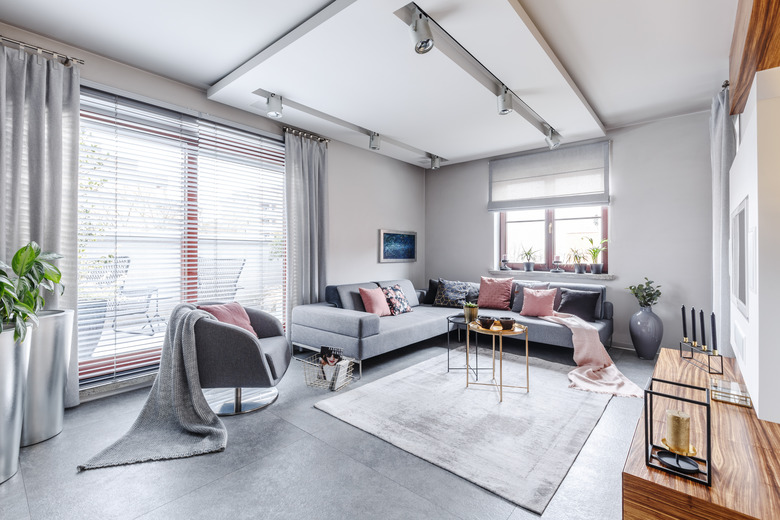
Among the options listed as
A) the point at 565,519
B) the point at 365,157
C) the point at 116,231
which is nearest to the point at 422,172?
the point at 365,157

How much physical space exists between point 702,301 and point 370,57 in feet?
13.7

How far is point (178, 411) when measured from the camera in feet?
7.63

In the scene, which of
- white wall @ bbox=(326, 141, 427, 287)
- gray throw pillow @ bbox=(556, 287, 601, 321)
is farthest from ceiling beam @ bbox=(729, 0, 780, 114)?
white wall @ bbox=(326, 141, 427, 287)

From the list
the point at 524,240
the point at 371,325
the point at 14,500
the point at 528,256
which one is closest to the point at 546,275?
the point at 528,256

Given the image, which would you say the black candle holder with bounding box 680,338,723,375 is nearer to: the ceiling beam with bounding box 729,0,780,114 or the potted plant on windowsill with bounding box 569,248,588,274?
the ceiling beam with bounding box 729,0,780,114

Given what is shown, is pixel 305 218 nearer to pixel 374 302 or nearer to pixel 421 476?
pixel 374 302

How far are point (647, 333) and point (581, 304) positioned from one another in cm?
68

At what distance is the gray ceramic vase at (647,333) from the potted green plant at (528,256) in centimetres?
144

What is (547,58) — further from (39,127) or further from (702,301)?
(39,127)

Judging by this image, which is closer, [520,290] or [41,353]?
[41,353]

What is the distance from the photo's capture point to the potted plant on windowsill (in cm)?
466

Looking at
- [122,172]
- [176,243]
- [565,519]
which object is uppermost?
[122,172]

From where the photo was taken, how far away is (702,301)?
3881 mm

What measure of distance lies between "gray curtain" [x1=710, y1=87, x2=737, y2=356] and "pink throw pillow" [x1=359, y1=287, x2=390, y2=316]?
3.19 metres
